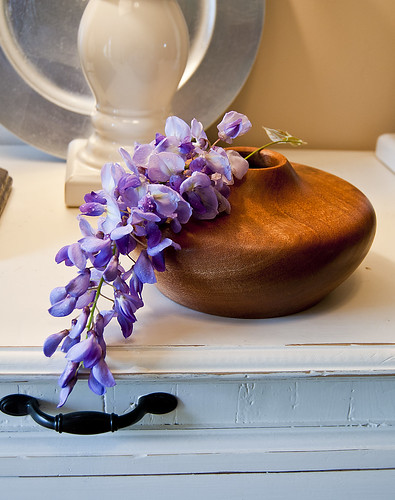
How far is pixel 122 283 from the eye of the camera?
394 mm

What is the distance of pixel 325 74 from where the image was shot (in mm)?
866

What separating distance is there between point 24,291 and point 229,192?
18 cm

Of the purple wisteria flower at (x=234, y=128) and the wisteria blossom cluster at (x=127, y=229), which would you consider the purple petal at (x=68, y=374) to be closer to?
the wisteria blossom cluster at (x=127, y=229)

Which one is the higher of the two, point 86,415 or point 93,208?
point 93,208

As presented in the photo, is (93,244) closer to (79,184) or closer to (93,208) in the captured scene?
(93,208)

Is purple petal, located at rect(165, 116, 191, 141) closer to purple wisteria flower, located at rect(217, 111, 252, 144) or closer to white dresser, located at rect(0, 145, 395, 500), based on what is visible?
purple wisteria flower, located at rect(217, 111, 252, 144)

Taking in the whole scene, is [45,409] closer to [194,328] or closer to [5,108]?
[194,328]

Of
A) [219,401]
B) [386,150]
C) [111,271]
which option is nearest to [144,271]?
[111,271]

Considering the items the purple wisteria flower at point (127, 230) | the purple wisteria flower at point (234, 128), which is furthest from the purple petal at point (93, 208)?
the purple wisteria flower at point (234, 128)

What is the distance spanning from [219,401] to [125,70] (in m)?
0.36

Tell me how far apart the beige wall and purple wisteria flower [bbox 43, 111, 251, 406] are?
464 millimetres

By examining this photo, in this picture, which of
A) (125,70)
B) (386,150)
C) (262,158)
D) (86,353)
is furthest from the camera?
(386,150)

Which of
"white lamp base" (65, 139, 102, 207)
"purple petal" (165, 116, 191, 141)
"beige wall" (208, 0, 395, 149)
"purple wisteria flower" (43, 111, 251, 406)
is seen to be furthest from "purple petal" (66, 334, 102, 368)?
"beige wall" (208, 0, 395, 149)

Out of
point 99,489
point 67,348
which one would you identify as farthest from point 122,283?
point 99,489
